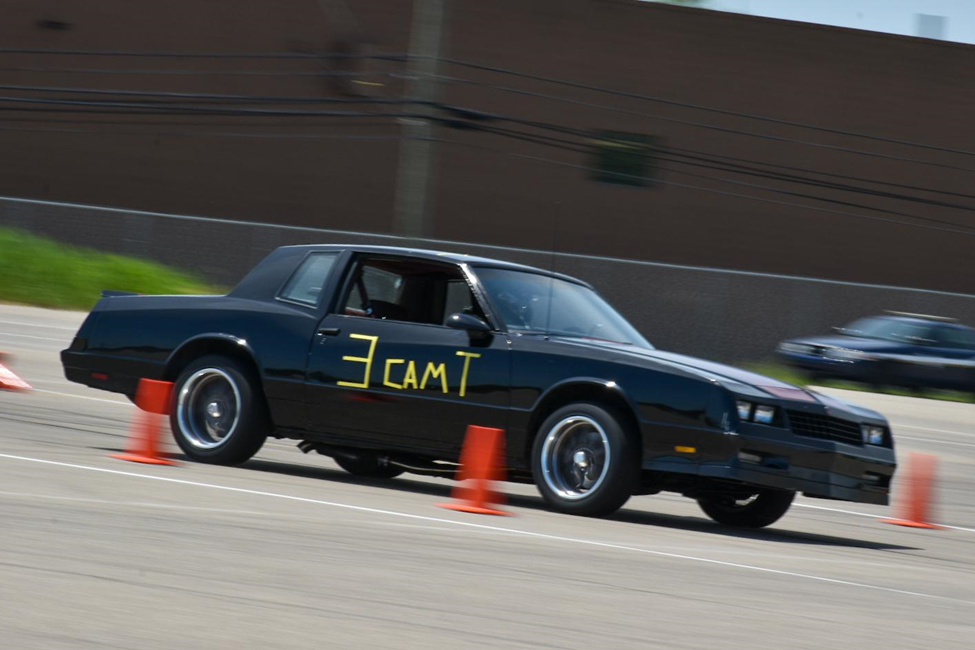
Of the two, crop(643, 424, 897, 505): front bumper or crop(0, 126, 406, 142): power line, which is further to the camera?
crop(0, 126, 406, 142): power line

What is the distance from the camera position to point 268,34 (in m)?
37.4

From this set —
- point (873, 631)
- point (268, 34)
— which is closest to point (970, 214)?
point (268, 34)

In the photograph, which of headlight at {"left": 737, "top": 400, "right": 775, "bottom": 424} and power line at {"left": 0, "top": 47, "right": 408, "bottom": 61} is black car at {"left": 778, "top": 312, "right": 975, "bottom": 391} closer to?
headlight at {"left": 737, "top": 400, "right": 775, "bottom": 424}

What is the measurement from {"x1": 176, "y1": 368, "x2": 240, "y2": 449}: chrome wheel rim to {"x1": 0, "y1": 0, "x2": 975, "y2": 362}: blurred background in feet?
86.8

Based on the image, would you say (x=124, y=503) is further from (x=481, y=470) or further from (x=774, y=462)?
(x=774, y=462)

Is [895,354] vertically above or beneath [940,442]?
above

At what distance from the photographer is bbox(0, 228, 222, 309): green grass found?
90.7 feet

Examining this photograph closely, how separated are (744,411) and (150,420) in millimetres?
3948

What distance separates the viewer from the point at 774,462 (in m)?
8.01

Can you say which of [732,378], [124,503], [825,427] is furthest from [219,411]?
[825,427]

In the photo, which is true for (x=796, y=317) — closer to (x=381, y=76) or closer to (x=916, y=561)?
(x=381, y=76)

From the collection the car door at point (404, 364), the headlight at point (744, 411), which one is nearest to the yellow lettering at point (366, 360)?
the car door at point (404, 364)

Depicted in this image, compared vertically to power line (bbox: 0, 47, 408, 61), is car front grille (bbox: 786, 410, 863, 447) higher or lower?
lower

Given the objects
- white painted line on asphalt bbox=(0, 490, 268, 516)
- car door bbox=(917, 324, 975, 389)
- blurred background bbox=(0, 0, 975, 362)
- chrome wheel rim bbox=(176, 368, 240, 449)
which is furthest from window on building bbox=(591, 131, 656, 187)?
white painted line on asphalt bbox=(0, 490, 268, 516)
